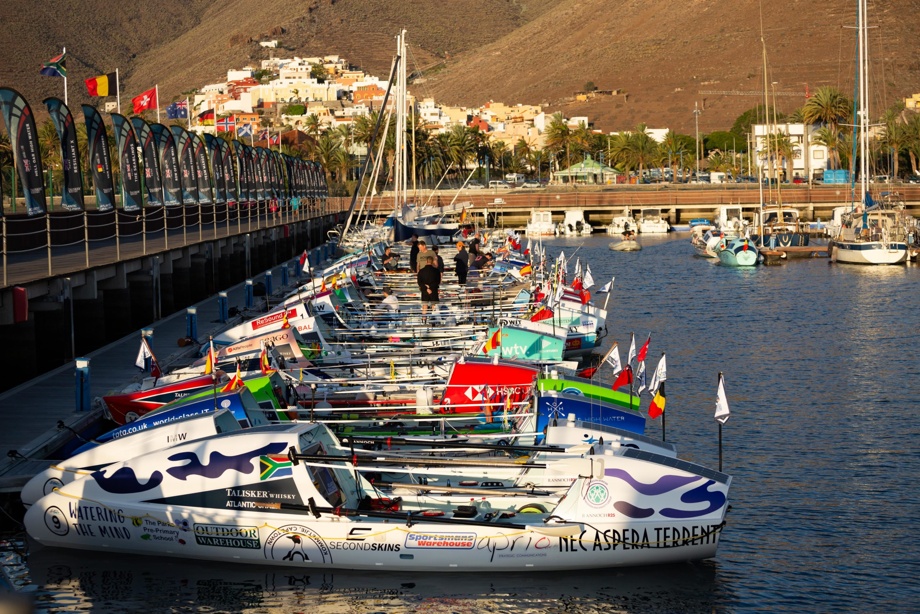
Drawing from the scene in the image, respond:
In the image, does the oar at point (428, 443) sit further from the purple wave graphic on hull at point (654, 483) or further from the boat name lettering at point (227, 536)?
the boat name lettering at point (227, 536)

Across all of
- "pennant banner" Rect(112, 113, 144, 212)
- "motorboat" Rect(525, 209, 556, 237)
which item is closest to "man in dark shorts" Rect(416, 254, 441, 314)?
"pennant banner" Rect(112, 113, 144, 212)

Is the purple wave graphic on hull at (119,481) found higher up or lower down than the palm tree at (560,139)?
lower down

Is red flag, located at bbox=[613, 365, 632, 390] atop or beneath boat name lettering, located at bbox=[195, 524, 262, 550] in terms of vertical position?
atop

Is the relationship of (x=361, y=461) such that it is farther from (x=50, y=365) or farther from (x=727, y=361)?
(x=727, y=361)

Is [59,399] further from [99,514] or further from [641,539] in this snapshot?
[641,539]

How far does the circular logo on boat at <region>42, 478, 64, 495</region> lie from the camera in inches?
795

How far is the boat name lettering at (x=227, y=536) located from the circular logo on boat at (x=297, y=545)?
0.75 ft

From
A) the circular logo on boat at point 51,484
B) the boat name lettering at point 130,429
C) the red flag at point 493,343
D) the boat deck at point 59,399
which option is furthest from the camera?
the red flag at point 493,343

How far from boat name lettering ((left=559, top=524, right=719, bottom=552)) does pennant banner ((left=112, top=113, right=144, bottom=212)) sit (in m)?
29.5

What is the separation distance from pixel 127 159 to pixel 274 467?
1113 inches

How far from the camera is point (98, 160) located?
42000 mm

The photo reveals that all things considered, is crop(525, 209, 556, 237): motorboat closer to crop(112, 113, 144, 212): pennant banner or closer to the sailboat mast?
the sailboat mast

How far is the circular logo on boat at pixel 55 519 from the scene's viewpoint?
19.9 metres

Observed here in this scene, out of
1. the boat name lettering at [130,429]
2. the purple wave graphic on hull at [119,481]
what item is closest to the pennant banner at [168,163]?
the boat name lettering at [130,429]
